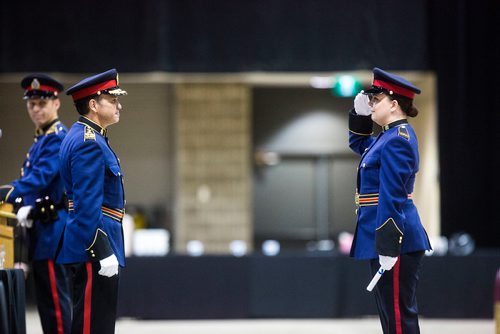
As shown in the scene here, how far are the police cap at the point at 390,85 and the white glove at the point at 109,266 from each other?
1425 millimetres

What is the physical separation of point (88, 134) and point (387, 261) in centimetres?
140

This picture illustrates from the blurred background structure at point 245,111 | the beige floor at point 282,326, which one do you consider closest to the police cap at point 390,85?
the beige floor at point 282,326

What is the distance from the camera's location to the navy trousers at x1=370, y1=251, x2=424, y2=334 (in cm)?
388

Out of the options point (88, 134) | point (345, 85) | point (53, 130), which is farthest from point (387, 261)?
point (345, 85)

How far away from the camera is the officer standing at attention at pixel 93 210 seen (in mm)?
3715

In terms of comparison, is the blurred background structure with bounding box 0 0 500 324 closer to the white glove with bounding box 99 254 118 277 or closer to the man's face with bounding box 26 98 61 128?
the man's face with bounding box 26 98 61 128

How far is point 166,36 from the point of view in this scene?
7.28 m

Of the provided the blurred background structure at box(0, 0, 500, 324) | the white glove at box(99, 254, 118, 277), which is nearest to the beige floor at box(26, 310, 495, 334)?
the blurred background structure at box(0, 0, 500, 324)

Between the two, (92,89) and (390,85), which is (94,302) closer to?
(92,89)

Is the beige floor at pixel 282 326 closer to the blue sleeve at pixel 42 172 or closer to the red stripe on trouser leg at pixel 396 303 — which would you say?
the blue sleeve at pixel 42 172

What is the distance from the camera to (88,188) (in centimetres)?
371

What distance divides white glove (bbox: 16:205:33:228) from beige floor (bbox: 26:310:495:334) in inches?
75.6

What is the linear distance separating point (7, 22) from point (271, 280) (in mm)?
2969

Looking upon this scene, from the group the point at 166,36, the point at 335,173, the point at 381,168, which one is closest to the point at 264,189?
the point at 335,173
